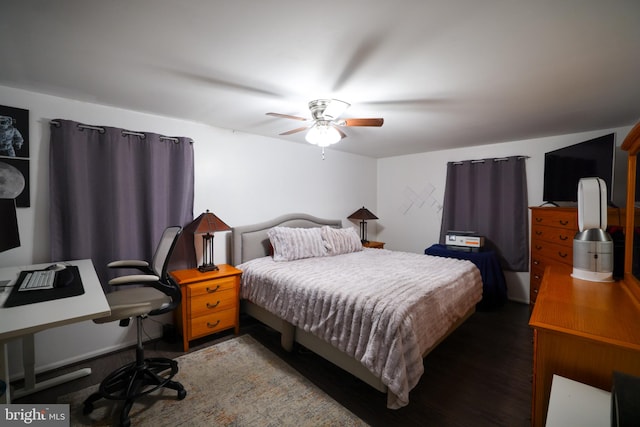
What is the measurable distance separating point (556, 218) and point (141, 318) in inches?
150

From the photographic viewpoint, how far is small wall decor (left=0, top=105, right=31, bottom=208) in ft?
6.71

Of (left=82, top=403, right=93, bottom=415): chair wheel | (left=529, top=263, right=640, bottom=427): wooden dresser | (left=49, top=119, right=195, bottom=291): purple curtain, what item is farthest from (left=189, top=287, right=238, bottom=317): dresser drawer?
(left=529, top=263, right=640, bottom=427): wooden dresser

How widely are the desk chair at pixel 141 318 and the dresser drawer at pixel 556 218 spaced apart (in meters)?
3.53

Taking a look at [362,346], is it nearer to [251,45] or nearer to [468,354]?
[468,354]

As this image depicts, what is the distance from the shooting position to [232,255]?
3.21m

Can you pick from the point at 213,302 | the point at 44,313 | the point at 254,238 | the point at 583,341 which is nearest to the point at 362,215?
the point at 254,238

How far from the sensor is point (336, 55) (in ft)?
5.17

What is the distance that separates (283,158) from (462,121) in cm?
223

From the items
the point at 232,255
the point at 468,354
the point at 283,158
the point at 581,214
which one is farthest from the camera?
the point at 283,158

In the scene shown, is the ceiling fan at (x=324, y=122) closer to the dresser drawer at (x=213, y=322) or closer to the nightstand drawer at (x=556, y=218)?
the dresser drawer at (x=213, y=322)

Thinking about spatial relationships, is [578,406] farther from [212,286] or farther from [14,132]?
[14,132]

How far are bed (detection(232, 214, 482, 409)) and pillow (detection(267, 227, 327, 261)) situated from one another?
0.09 feet

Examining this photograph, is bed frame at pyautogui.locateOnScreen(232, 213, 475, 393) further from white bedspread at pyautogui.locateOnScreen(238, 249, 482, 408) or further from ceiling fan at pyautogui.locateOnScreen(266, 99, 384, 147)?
ceiling fan at pyautogui.locateOnScreen(266, 99, 384, 147)

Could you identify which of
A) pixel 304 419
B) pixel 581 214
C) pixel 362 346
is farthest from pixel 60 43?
pixel 581 214
